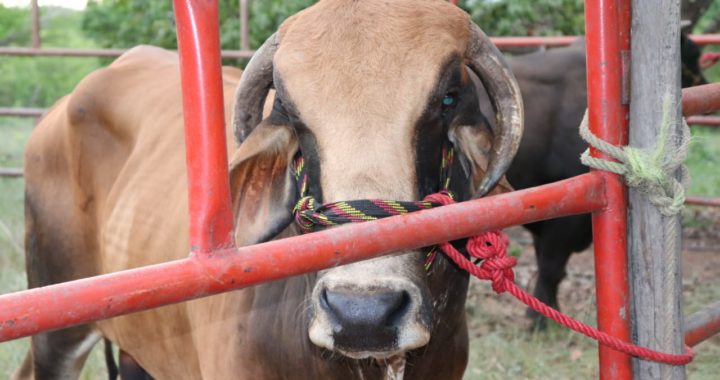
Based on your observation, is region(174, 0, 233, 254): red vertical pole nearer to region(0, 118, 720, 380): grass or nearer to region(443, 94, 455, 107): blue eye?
region(443, 94, 455, 107): blue eye

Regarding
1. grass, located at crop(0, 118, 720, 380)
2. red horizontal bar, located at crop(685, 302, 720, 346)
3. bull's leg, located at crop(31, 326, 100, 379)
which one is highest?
red horizontal bar, located at crop(685, 302, 720, 346)

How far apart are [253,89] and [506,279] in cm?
91

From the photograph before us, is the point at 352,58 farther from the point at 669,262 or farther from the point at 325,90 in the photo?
the point at 669,262

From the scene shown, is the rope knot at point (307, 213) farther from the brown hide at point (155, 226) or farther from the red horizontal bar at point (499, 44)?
the red horizontal bar at point (499, 44)

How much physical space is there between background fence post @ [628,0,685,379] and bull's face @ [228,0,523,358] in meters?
0.45

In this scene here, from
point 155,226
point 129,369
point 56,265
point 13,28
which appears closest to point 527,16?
point 129,369

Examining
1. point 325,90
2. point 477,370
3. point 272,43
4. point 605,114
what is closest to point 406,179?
point 325,90

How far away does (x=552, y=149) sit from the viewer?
19.0 ft

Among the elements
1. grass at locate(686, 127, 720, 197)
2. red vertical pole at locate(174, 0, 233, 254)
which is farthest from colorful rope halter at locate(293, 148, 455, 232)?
grass at locate(686, 127, 720, 197)

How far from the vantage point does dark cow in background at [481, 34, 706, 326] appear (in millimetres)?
5727

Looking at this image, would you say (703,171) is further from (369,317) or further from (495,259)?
(369,317)

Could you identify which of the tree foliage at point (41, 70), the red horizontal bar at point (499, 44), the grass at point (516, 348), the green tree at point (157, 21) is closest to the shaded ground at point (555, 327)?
the grass at point (516, 348)

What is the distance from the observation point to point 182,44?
148cm

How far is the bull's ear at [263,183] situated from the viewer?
2.47m
